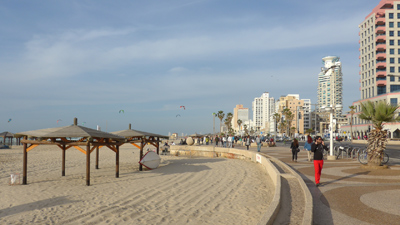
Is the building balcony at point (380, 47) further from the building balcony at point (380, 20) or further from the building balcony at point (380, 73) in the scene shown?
the building balcony at point (380, 73)

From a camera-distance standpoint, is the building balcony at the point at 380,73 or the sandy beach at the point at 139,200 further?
the building balcony at the point at 380,73

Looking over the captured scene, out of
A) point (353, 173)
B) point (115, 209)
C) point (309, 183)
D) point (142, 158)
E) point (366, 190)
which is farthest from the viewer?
point (142, 158)

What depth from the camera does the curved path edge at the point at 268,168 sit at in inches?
233

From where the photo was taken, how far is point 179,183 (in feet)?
38.9

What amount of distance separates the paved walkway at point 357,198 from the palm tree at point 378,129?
1.52m

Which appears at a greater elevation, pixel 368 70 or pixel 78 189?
pixel 368 70

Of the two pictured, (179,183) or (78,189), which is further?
(179,183)

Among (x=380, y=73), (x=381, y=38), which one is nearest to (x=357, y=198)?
(x=380, y=73)

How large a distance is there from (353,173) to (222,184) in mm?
5727

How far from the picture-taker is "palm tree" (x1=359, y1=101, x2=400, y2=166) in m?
14.0

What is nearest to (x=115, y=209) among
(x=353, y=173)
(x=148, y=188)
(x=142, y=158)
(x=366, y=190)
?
(x=148, y=188)

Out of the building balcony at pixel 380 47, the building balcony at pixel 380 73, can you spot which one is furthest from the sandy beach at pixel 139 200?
the building balcony at pixel 380 47

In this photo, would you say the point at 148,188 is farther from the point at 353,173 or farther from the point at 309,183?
the point at 353,173

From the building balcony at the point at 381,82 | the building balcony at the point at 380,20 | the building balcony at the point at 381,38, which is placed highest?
the building balcony at the point at 380,20
